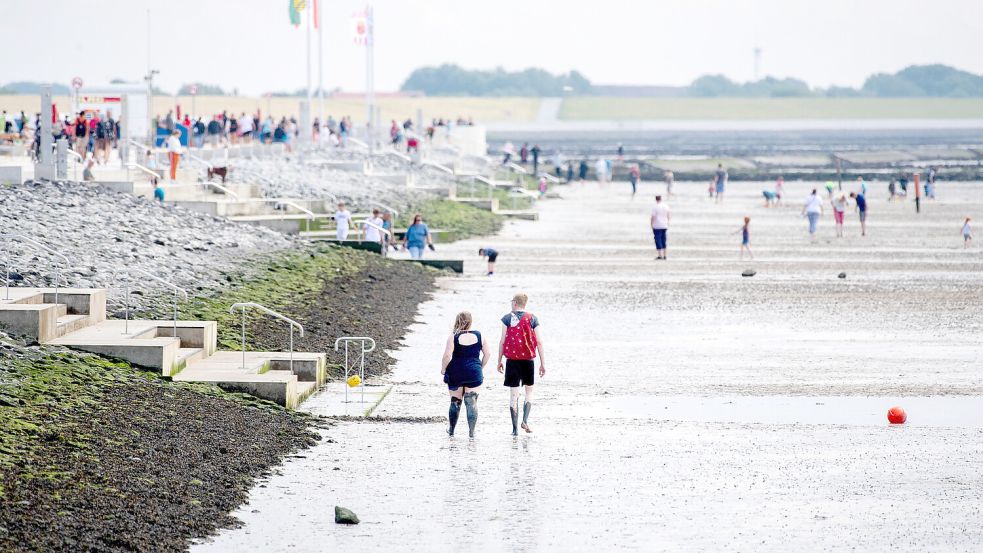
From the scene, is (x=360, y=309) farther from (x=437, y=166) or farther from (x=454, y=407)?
(x=437, y=166)

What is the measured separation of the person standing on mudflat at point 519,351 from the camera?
53.7 ft

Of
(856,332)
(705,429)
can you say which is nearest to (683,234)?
(856,332)

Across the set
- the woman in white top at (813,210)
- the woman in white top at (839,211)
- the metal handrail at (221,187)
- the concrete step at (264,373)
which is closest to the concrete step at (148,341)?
the concrete step at (264,373)

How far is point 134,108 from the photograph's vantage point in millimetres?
51594

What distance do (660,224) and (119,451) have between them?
25864mm

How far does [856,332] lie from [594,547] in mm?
14093

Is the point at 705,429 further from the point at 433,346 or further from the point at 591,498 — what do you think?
the point at 433,346

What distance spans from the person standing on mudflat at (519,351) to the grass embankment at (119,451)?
2059 mm

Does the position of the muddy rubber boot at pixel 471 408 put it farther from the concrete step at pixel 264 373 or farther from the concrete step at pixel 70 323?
the concrete step at pixel 70 323

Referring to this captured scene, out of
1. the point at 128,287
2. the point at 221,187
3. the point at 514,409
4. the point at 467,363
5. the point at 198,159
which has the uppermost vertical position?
the point at 198,159

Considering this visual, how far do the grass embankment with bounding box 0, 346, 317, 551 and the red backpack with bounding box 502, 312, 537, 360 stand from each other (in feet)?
7.08

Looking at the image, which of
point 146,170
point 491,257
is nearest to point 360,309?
point 491,257

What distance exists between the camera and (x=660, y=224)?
38.7 metres

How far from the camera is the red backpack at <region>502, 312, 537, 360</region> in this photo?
16344mm
